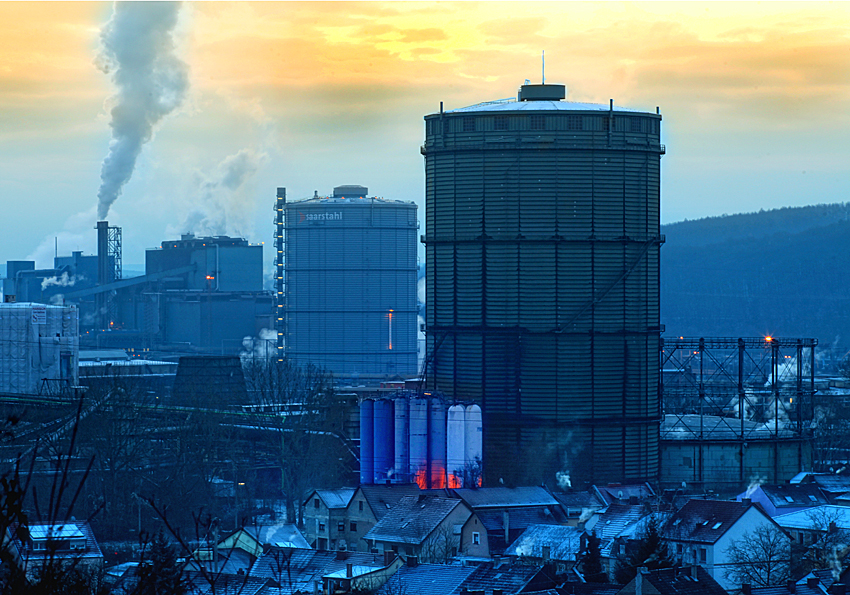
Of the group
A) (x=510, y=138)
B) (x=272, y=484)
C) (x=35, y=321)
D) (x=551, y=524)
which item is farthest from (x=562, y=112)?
(x=35, y=321)

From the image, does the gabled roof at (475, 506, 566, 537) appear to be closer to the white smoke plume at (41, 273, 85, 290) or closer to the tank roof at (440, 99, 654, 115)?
the tank roof at (440, 99, 654, 115)

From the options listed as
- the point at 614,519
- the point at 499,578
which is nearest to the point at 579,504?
the point at 614,519

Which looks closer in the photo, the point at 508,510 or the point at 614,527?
the point at 614,527

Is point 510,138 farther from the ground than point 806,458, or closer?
farther from the ground

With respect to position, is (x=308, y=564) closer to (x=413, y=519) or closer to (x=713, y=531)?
(x=413, y=519)

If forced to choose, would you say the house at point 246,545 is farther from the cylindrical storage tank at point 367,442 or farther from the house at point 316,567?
the cylindrical storage tank at point 367,442

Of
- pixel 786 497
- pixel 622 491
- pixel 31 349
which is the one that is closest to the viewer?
pixel 786 497

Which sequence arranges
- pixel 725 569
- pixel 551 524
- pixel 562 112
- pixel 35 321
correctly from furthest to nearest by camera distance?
pixel 35 321
pixel 562 112
pixel 551 524
pixel 725 569

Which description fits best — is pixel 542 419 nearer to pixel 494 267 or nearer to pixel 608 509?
pixel 494 267
